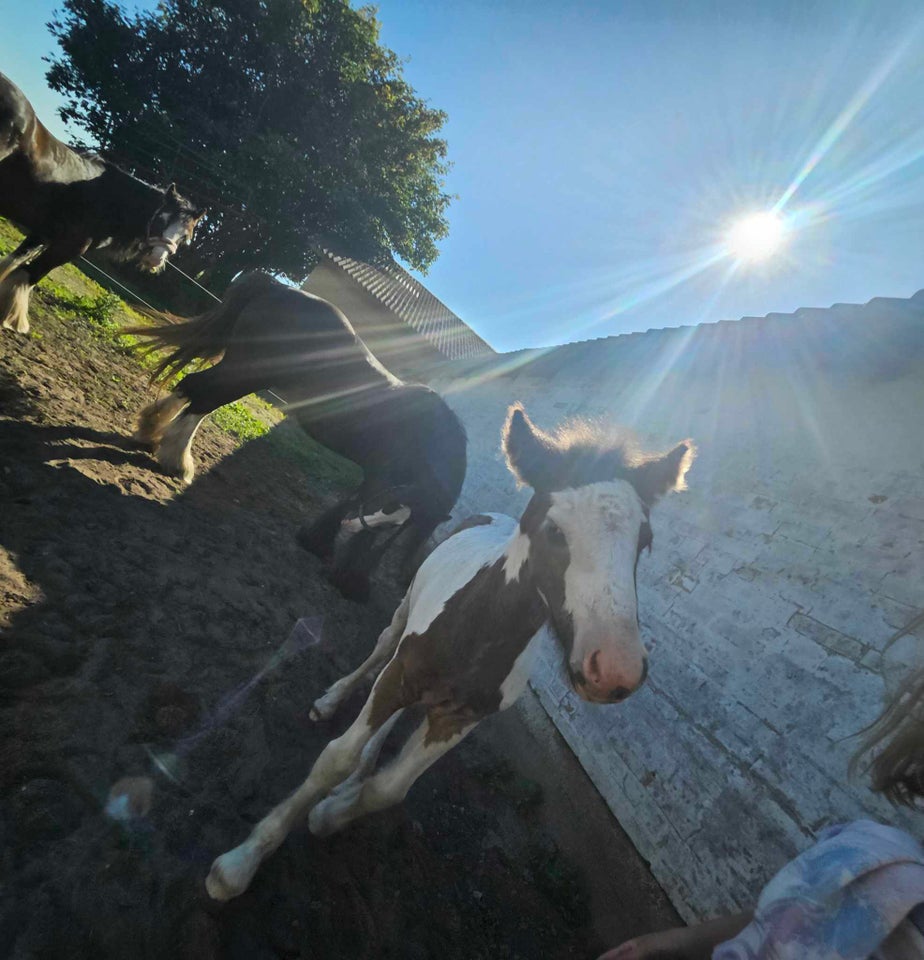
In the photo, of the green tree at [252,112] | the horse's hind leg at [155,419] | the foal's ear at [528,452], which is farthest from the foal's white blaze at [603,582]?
the green tree at [252,112]

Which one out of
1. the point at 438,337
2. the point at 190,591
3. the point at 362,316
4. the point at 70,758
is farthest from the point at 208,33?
the point at 70,758

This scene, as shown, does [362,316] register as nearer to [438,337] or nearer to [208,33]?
[438,337]

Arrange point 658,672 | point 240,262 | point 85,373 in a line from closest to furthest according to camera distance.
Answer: point 658,672, point 85,373, point 240,262

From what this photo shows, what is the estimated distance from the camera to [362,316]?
14688mm

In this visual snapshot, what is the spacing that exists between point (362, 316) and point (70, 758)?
14.4 metres

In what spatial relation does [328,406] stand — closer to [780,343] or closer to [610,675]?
[610,675]

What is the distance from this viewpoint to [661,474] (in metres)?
2.07

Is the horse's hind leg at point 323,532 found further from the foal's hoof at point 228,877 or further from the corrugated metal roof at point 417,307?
the corrugated metal roof at point 417,307

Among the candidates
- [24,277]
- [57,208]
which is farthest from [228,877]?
[57,208]

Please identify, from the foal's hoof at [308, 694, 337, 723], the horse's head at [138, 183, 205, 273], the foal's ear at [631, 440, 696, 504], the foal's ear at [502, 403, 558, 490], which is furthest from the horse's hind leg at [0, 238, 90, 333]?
the foal's ear at [631, 440, 696, 504]

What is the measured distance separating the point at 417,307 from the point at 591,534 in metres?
16.5

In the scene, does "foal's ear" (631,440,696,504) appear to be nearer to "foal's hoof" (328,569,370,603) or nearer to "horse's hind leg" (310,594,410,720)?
"horse's hind leg" (310,594,410,720)

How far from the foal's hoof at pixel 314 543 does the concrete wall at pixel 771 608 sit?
8.24 feet

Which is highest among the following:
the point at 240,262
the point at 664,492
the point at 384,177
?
the point at 384,177
